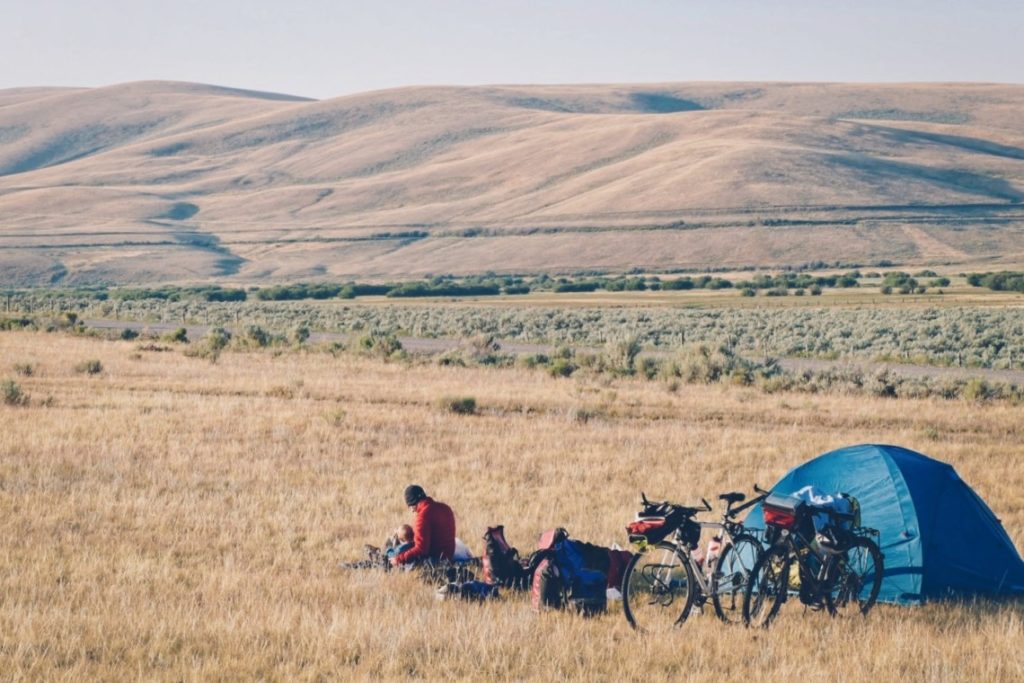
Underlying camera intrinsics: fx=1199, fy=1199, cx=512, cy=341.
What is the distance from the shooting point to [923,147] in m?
179

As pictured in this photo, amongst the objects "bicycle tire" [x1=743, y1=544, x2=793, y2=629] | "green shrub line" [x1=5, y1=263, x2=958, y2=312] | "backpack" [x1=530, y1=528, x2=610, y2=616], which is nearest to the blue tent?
"bicycle tire" [x1=743, y1=544, x2=793, y2=629]

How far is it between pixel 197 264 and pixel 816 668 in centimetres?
13825

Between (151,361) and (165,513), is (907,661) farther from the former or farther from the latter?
(151,361)

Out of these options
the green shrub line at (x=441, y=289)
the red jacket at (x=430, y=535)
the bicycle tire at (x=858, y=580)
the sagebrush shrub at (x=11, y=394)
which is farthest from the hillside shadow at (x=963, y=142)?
the red jacket at (x=430, y=535)

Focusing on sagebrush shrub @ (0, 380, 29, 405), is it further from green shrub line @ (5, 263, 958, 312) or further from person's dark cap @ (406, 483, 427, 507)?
green shrub line @ (5, 263, 958, 312)

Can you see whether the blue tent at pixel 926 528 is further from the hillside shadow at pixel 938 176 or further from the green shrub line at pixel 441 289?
the hillside shadow at pixel 938 176

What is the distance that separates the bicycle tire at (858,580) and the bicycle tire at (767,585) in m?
0.48

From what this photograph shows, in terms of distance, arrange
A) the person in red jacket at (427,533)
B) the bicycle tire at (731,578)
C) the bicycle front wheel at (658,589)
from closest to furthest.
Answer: the bicycle front wheel at (658,589), the bicycle tire at (731,578), the person in red jacket at (427,533)

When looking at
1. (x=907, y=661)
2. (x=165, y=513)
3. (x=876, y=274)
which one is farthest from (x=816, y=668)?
(x=876, y=274)

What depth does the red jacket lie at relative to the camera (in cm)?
1166

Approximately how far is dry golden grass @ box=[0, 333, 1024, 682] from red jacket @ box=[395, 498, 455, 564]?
42 centimetres

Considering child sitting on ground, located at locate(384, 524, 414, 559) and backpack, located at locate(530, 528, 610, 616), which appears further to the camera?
child sitting on ground, located at locate(384, 524, 414, 559)

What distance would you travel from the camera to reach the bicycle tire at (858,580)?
34.2 feet

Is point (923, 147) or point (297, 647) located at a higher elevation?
point (923, 147)
